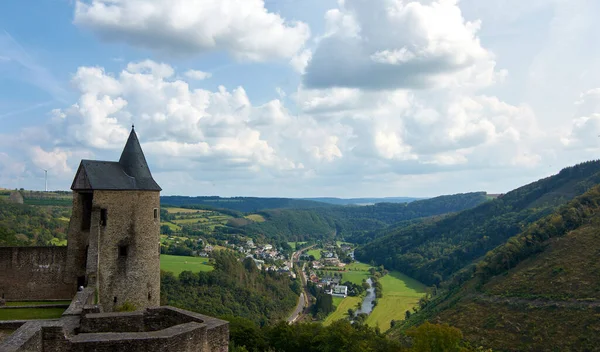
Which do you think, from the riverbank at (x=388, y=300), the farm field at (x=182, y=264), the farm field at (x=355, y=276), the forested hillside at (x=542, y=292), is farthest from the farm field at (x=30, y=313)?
the farm field at (x=355, y=276)

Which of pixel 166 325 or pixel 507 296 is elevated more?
pixel 166 325

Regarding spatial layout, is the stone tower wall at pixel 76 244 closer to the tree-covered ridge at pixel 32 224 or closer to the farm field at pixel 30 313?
the farm field at pixel 30 313

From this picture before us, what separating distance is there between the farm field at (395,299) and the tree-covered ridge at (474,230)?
530cm

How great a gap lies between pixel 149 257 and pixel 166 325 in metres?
7.31

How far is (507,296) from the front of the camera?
54.6 m

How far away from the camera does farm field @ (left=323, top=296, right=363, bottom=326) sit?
3557 inches

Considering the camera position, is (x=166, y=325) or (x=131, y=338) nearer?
(x=131, y=338)

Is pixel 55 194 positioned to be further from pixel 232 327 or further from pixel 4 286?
pixel 4 286

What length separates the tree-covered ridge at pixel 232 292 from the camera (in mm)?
71312

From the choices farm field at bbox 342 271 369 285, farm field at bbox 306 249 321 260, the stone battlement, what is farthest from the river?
the stone battlement

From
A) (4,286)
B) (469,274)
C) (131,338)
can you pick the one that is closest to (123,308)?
(4,286)

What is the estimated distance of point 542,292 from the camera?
5091 cm

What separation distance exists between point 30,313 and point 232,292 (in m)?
69.7

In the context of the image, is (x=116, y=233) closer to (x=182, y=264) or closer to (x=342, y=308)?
(x=182, y=264)
